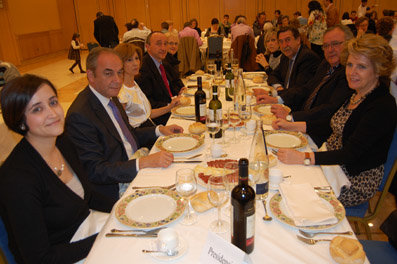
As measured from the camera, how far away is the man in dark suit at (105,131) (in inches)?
67.8

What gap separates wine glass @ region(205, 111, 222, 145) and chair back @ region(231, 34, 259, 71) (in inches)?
173

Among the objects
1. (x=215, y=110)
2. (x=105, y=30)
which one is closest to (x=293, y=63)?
(x=215, y=110)

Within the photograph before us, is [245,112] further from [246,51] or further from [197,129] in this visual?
[246,51]

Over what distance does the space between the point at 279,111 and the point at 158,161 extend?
3.92 feet

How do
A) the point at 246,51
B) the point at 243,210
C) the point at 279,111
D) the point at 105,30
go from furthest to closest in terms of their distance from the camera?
1. the point at 105,30
2. the point at 246,51
3. the point at 279,111
4. the point at 243,210

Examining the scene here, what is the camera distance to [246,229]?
97cm

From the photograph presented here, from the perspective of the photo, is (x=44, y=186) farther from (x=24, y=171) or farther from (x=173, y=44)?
(x=173, y=44)

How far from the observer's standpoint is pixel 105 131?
6.24 feet

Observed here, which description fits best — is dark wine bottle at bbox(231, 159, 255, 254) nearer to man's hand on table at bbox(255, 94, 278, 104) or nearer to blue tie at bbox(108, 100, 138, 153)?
blue tie at bbox(108, 100, 138, 153)

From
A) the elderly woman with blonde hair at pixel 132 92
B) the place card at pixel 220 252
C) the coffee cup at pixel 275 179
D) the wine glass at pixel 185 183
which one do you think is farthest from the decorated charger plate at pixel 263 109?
the place card at pixel 220 252

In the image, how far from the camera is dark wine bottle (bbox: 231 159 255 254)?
3.03 ft

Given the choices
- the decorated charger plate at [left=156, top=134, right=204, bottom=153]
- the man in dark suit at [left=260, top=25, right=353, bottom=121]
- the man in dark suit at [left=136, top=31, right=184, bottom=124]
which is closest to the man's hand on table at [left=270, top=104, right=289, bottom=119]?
the man in dark suit at [left=260, top=25, right=353, bottom=121]

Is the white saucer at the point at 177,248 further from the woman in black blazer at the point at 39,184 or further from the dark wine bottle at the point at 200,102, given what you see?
the dark wine bottle at the point at 200,102

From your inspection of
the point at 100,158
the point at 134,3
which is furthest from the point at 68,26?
the point at 100,158
